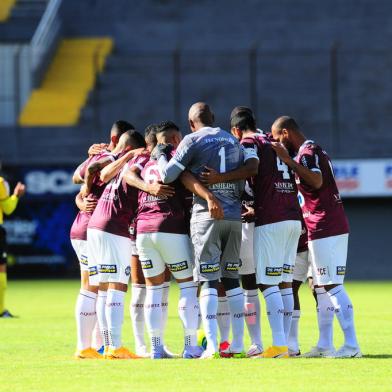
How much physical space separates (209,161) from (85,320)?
211 centimetres

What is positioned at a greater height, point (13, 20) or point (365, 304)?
point (13, 20)

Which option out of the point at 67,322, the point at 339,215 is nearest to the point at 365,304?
the point at 67,322

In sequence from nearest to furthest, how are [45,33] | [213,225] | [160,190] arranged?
[213,225], [160,190], [45,33]

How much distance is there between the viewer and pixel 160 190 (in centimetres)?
1164

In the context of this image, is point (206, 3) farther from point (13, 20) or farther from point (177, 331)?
point (177, 331)

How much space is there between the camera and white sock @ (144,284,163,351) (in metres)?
11.7

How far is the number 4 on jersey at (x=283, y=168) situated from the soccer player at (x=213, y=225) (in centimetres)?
47

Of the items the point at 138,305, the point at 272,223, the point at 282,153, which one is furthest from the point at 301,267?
the point at 138,305

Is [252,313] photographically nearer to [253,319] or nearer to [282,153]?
[253,319]

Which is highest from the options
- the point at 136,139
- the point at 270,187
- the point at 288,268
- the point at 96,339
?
the point at 136,139

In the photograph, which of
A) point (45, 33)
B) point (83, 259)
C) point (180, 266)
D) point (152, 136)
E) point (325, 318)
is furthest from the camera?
point (45, 33)

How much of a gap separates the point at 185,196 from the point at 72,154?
20860 millimetres

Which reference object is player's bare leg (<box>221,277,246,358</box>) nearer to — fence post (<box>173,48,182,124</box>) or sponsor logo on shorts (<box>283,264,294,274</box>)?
sponsor logo on shorts (<box>283,264,294,274</box>)

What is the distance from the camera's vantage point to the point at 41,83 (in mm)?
36094
